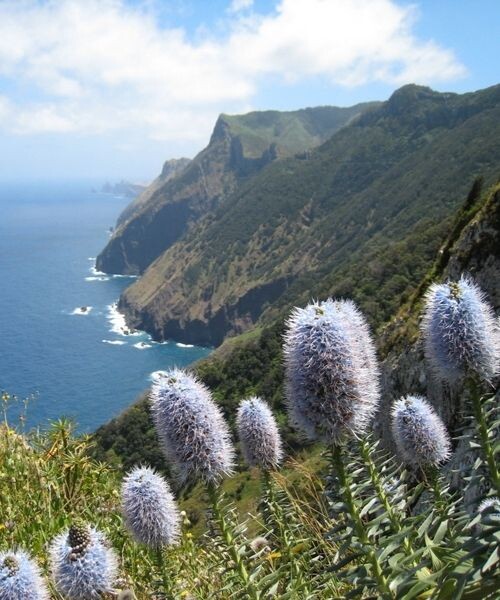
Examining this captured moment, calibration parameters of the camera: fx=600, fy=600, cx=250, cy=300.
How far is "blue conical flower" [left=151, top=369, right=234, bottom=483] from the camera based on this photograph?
464 cm

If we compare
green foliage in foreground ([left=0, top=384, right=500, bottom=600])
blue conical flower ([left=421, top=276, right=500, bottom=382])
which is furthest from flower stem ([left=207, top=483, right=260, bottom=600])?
blue conical flower ([left=421, top=276, right=500, bottom=382])

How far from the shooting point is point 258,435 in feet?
18.7

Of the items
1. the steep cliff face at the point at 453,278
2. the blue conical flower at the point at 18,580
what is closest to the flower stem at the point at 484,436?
the blue conical flower at the point at 18,580

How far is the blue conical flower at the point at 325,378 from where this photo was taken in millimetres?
3904

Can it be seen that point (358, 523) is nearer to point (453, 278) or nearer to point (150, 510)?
point (150, 510)

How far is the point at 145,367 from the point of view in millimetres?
156250

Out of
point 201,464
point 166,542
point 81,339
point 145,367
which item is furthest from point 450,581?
point 81,339

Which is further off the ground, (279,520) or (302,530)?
(279,520)

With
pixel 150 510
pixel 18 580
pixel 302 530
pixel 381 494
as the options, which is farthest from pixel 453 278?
pixel 18 580

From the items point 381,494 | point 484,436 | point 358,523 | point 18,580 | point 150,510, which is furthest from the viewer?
point 150,510

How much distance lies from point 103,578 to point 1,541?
2.83 m

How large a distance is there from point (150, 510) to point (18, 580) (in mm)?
1113

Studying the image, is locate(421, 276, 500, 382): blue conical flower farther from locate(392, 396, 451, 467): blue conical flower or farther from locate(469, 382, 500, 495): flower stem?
locate(392, 396, 451, 467): blue conical flower

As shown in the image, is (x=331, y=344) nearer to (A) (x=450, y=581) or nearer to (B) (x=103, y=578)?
(A) (x=450, y=581)
